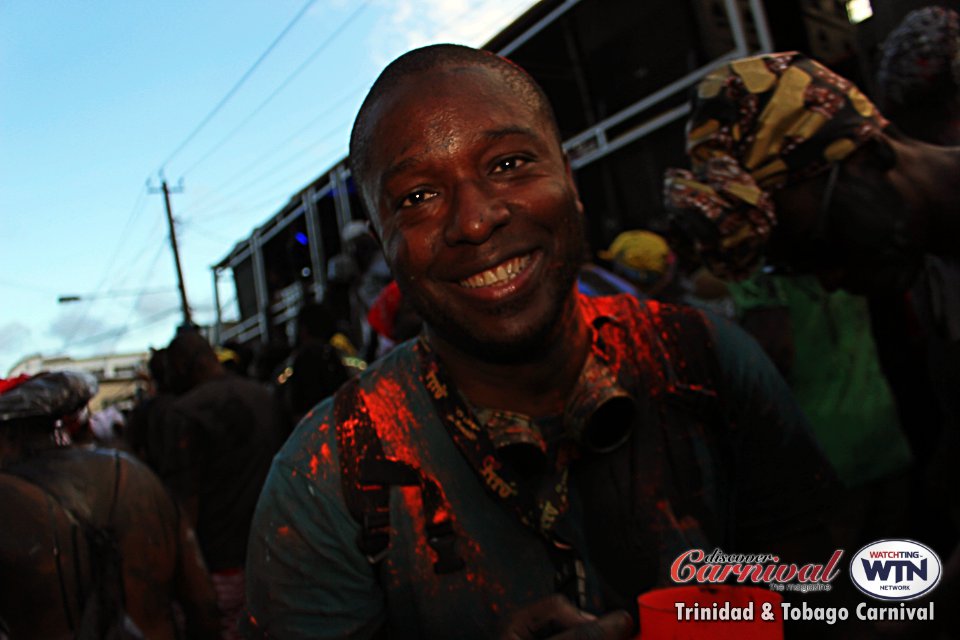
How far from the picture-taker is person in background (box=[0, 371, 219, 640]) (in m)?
2.79

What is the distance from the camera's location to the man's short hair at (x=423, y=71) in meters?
1.67

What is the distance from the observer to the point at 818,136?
2049 mm

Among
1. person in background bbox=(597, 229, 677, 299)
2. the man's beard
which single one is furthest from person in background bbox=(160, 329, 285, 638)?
the man's beard

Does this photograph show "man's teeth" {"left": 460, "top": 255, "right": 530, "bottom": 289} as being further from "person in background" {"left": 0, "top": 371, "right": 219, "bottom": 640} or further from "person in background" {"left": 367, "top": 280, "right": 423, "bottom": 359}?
"person in background" {"left": 0, "top": 371, "right": 219, "bottom": 640}

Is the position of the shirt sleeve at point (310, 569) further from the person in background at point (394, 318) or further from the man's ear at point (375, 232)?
the person in background at point (394, 318)

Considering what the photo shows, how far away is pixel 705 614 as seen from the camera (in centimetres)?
107

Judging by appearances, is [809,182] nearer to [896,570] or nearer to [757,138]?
[757,138]

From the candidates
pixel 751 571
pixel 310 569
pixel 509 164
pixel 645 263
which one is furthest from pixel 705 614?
pixel 645 263

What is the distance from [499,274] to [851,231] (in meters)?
1.23

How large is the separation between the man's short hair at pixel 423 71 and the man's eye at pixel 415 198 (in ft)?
0.59

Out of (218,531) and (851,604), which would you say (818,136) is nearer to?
(851,604)

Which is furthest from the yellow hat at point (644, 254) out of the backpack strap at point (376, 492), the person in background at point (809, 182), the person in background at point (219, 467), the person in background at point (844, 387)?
the backpack strap at point (376, 492)

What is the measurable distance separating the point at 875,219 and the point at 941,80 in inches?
36.4

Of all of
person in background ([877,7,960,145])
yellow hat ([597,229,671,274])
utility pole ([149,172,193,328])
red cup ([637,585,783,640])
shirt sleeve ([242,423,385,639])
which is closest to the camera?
red cup ([637,585,783,640])
